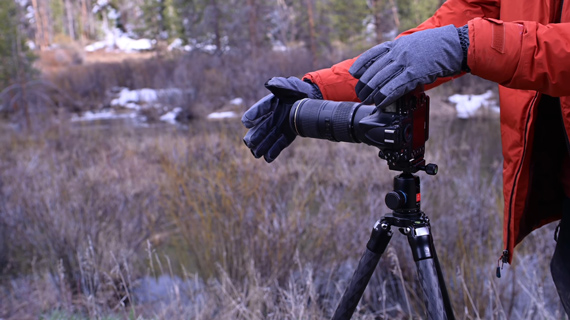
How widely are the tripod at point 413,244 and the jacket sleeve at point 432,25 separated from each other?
376 millimetres

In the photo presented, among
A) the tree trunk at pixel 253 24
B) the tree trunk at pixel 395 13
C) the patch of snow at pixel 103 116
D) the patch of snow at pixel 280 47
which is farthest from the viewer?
the patch of snow at pixel 280 47

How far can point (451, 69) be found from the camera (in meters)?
1.14

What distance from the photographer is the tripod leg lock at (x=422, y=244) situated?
4.31 feet

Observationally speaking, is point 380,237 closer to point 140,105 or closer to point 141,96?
point 140,105

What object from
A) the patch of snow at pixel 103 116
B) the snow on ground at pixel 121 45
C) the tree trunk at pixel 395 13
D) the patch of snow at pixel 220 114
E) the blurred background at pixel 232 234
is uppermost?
the tree trunk at pixel 395 13

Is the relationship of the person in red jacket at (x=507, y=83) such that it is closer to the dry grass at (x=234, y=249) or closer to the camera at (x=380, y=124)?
the camera at (x=380, y=124)

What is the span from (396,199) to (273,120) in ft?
1.49

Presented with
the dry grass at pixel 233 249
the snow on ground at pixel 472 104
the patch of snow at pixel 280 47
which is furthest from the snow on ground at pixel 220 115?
the dry grass at pixel 233 249

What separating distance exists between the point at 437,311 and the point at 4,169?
19.1ft

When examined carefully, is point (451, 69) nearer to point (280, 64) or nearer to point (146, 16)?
point (280, 64)

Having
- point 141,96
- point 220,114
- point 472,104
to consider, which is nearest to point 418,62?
point 472,104

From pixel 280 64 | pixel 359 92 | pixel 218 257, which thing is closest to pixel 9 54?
pixel 280 64

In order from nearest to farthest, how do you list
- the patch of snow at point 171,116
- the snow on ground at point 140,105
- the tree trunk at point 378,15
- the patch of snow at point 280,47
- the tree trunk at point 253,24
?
1. the patch of snow at point 171,116
2. the snow on ground at point 140,105
3. the tree trunk at point 378,15
4. the tree trunk at point 253,24
5. the patch of snow at point 280,47

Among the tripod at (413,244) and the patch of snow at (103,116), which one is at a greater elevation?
the tripod at (413,244)
